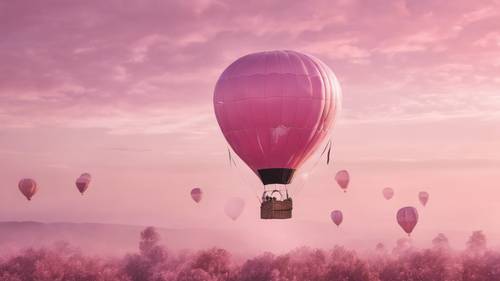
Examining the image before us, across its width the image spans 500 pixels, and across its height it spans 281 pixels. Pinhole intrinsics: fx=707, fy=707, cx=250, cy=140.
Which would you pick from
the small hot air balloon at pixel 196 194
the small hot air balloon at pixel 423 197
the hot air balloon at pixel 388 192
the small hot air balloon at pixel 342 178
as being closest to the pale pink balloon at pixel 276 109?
the small hot air balloon at pixel 342 178

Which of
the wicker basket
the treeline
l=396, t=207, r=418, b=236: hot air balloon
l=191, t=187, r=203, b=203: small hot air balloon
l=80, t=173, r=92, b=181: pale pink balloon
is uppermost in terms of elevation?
l=80, t=173, r=92, b=181: pale pink balloon

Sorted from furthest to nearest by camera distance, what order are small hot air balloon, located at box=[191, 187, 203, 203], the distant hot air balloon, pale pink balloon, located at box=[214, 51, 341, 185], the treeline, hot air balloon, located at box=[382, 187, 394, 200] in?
hot air balloon, located at box=[382, 187, 394, 200] < small hot air balloon, located at box=[191, 187, 203, 203] < the distant hot air balloon < the treeline < pale pink balloon, located at box=[214, 51, 341, 185]

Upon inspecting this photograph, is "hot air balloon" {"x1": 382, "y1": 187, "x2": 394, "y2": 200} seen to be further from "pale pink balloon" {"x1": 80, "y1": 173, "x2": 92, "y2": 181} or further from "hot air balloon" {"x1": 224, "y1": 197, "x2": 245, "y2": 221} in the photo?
"pale pink balloon" {"x1": 80, "y1": 173, "x2": 92, "y2": 181}

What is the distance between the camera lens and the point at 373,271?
75625 mm

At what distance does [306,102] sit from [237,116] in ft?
14.5

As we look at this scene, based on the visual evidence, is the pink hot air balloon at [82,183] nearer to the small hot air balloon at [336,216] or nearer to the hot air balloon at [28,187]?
the hot air balloon at [28,187]

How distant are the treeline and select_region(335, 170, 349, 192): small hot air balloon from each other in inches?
310

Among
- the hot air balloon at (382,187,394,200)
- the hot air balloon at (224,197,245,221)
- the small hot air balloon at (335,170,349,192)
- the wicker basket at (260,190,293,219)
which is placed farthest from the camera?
the hot air balloon at (382,187,394,200)

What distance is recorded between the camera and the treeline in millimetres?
75562

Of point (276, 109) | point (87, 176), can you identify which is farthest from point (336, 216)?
point (276, 109)

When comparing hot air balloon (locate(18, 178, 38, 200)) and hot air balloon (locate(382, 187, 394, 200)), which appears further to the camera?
hot air balloon (locate(382, 187, 394, 200))

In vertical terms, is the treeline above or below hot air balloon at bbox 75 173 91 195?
below

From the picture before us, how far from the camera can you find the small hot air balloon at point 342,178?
279 ft

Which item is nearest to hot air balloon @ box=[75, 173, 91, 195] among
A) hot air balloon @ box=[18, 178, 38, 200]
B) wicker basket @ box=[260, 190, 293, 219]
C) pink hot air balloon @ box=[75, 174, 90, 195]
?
pink hot air balloon @ box=[75, 174, 90, 195]
